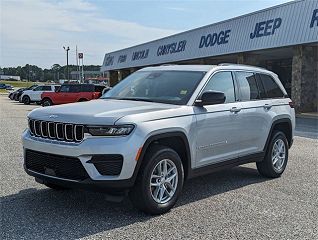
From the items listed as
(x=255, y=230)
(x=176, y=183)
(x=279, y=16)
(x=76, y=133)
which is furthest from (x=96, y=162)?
(x=279, y=16)

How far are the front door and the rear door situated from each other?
0.57 feet

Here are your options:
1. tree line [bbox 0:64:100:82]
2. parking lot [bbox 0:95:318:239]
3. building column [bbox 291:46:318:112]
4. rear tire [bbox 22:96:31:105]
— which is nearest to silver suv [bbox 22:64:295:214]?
parking lot [bbox 0:95:318:239]

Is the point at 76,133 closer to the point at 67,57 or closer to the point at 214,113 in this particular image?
the point at 214,113

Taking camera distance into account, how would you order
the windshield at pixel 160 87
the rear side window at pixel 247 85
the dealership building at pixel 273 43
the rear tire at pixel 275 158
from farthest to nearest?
the dealership building at pixel 273 43
the rear tire at pixel 275 158
the rear side window at pixel 247 85
the windshield at pixel 160 87

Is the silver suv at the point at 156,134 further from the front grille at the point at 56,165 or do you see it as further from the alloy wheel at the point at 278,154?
the alloy wheel at the point at 278,154

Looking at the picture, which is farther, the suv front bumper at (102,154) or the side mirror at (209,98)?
the side mirror at (209,98)

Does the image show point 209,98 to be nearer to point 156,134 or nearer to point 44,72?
point 156,134

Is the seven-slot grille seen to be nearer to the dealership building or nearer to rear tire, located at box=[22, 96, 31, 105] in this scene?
the dealership building

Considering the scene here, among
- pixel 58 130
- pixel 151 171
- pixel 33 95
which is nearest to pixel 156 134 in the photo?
pixel 151 171

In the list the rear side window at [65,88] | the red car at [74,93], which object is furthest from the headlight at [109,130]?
the rear side window at [65,88]

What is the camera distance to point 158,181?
196 inches

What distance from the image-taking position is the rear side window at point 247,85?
6.57 meters

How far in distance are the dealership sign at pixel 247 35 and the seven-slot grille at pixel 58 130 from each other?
57.5 ft

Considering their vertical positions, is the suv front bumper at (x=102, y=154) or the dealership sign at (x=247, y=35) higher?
the dealership sign at (x=247, y=35)
